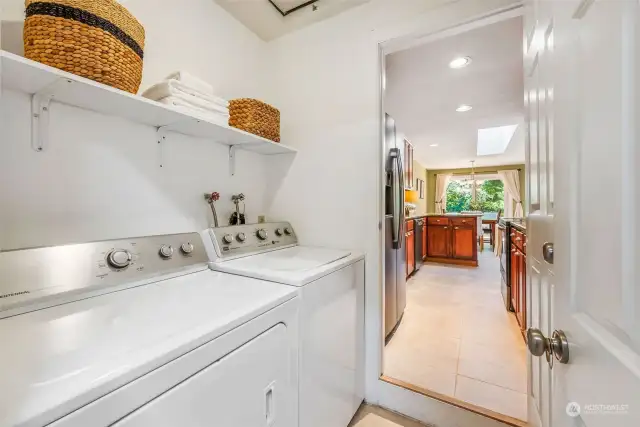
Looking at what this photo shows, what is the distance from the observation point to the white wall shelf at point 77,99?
30.7 inches

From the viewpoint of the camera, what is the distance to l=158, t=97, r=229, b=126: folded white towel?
113 cm

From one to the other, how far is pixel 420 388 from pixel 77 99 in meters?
2.12

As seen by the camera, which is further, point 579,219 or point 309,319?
point 309,319

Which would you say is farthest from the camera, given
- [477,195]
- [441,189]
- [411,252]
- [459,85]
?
[477,195]

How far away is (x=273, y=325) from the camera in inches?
32.2

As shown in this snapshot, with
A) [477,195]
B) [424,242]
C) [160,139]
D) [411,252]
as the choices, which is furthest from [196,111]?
[477,195]

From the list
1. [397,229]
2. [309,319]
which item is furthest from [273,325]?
[397,229]

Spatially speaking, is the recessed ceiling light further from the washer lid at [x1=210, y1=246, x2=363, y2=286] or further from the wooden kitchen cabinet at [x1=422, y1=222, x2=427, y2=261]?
the wooden kitchen cabinet at [x1=422, y1=222, x2=427, y2=261]

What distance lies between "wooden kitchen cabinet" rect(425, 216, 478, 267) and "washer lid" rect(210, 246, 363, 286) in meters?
4.20

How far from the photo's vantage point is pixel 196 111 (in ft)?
3.98

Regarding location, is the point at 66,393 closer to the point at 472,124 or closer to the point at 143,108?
the point at 143,108

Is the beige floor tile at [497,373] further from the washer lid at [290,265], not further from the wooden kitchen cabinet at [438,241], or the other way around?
the wooden kitchen cabinet at [438,241]

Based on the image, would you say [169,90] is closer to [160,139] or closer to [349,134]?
[160,139]

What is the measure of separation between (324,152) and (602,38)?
1385 mm
